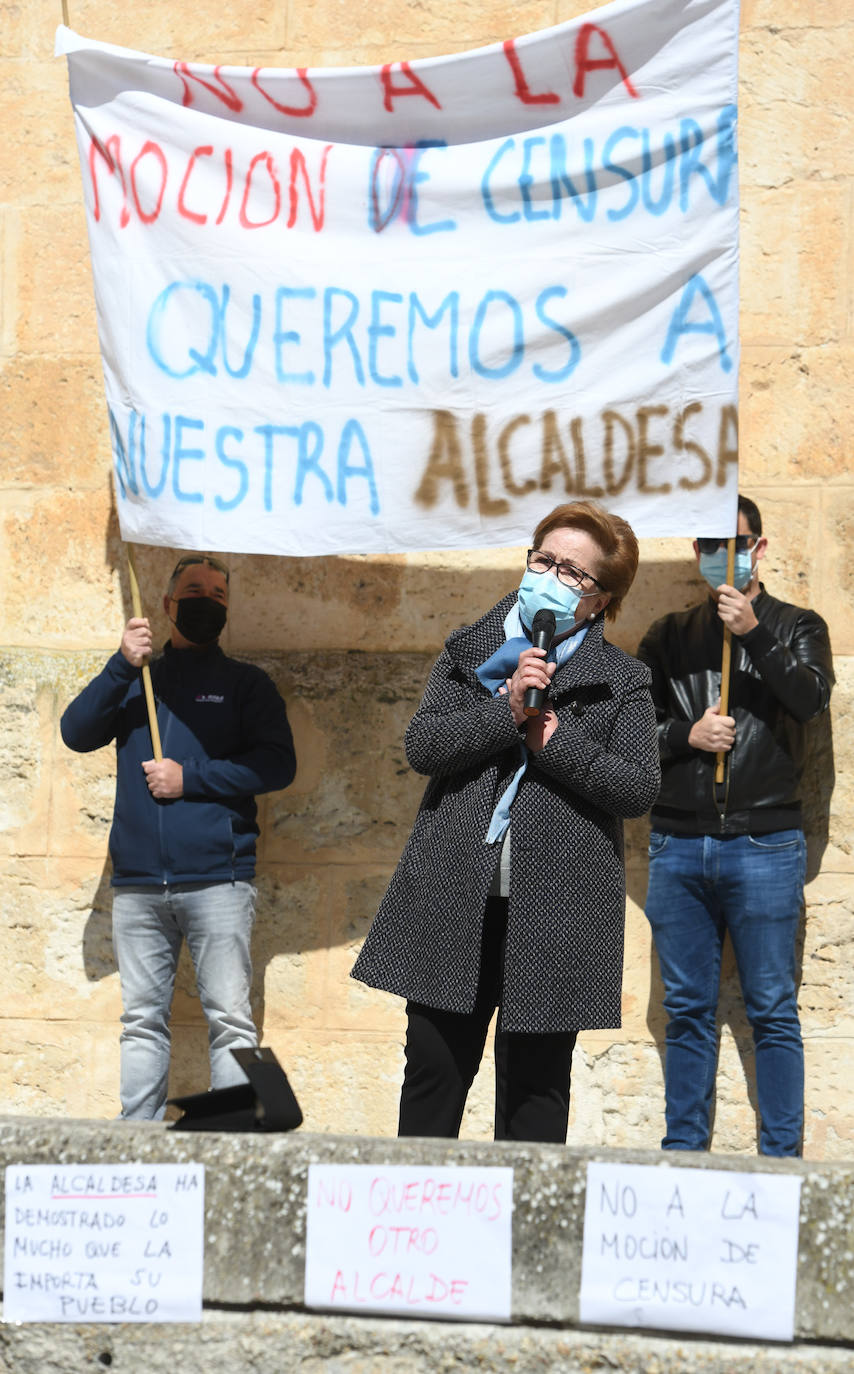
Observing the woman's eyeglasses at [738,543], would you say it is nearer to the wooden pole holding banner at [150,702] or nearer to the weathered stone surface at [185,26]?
the wooden pole holding banner at [150,702]

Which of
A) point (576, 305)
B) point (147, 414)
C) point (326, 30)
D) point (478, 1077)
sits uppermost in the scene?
point (326, 30)

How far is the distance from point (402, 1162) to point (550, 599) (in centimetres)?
137

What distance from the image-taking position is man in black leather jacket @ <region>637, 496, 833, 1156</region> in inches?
181

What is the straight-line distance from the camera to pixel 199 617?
4.94 metres

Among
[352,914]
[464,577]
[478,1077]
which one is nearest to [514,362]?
[464,577]

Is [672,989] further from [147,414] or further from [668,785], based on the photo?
[147,414]

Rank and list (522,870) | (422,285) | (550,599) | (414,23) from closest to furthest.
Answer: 1. (522,870)
2. (550,599)
3. (422,285)
4. (414,23)

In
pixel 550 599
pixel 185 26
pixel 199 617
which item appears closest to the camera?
pixel 550 599

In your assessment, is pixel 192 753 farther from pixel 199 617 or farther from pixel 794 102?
pixel 794 102

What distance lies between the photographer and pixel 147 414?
4.61 meters

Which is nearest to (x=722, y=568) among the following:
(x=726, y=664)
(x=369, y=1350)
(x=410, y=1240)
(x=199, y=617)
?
(x=726, y=664)

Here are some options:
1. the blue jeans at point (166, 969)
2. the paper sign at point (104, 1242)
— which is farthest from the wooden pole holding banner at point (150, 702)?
the paper sign at point (104, 1242)

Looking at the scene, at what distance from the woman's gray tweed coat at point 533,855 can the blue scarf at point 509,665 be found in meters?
0.02

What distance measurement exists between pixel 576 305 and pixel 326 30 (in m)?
1.73
